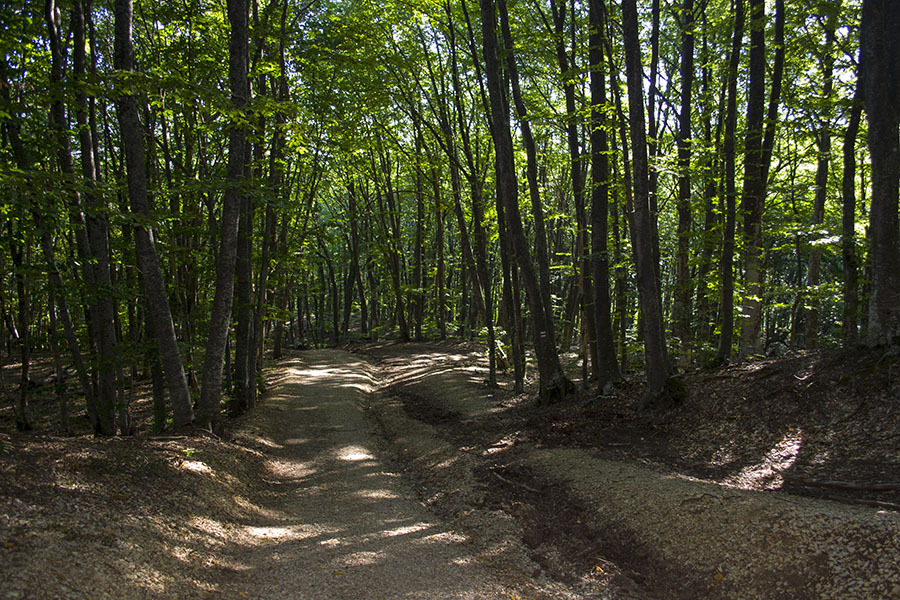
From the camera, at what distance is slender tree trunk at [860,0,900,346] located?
7.14 meters

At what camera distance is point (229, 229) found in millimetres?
8906

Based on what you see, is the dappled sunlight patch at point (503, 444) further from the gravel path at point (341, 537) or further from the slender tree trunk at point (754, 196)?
the slender tree trunk at point (754, 196)

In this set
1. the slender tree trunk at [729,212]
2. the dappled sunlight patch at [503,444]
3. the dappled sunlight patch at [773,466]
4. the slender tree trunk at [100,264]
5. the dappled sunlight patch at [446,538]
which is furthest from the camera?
the slender tree trunk at [729,212]

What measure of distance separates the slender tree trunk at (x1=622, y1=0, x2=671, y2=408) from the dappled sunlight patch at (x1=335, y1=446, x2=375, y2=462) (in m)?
5.16

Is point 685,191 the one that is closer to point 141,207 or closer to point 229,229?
point 229,229

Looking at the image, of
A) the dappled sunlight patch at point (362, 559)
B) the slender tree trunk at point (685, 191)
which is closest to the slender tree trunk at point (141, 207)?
the dappled sunlight patch at point (362, 559)

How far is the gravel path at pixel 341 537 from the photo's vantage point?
4738mm

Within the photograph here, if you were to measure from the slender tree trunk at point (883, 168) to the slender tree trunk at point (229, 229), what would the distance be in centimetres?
924

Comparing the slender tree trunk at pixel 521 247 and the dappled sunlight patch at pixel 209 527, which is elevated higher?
the slender tree trunk at pixel 521 247

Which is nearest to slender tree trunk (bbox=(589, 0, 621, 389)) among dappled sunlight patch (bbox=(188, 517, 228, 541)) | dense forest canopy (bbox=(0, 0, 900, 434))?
dense forest canopy (bbox=(0, 0, 900, 434))

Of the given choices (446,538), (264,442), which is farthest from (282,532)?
(264,442)

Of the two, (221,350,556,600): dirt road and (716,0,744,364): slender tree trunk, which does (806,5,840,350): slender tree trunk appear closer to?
(716,0,744,364): slender tree trunk

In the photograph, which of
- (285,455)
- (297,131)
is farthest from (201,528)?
(297,131)

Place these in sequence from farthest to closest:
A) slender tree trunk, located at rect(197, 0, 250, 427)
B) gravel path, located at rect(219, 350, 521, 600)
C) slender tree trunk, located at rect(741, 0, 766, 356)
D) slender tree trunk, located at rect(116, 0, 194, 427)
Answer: slender tree trunk, located at rect(741, 0, 766, 356)
slender tree trunk, located at rect(197, 0, 250, 427)
slender tree trunk, located at rect(116, 0, 194, 427)
gravel path, located at rect(219, 350, 521, 600)
